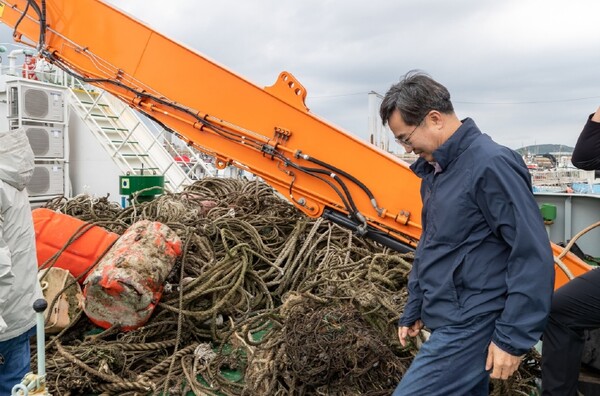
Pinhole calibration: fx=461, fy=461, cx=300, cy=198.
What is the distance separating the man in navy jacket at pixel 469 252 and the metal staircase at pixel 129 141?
653cm

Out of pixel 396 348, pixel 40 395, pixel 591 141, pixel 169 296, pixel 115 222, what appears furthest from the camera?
pixel 115 222

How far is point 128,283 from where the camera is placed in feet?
9.98

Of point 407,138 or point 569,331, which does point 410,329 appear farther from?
point 407,138

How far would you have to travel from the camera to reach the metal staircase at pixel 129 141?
805cm

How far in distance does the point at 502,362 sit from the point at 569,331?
873mm

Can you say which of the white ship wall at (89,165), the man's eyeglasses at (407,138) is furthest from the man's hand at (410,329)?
the white ship wall at (89,165)

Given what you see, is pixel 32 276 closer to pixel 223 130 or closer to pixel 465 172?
pixel 223 130

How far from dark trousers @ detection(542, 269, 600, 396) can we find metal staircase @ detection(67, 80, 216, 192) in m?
6.49

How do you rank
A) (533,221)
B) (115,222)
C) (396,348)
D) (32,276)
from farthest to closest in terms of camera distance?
(115,222) < (396,348) < (32,276) < (533,221)

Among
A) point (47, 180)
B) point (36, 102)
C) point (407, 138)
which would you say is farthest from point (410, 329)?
point (36, 102)

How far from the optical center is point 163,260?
3373 millimetres

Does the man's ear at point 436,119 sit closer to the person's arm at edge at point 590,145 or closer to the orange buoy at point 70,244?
the person's arm at edge at point 590,145

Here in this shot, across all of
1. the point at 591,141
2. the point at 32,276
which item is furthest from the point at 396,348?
the point at 32,276

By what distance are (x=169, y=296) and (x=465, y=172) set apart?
8.56 ft
